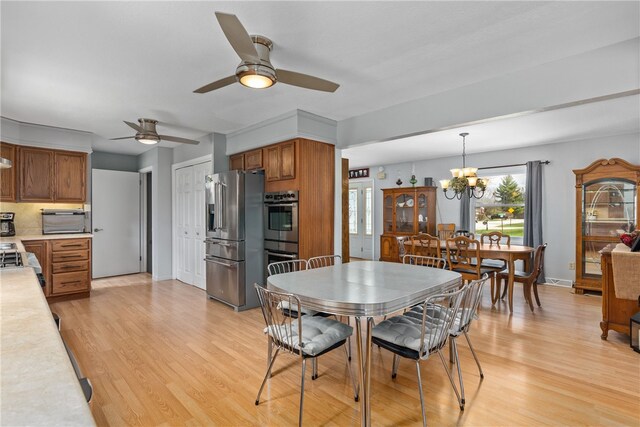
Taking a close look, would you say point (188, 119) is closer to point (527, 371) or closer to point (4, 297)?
point (4, 297)

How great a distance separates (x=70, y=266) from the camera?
4.85 m

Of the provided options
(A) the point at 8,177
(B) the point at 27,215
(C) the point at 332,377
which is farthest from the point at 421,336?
(B) the point at 27,215

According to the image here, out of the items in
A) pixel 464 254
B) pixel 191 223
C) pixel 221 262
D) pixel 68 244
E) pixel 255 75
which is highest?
pixel 255 75

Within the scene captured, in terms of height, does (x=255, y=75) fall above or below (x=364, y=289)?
above

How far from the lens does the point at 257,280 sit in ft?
14.7

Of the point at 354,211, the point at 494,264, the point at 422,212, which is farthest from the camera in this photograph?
the point at 354,211

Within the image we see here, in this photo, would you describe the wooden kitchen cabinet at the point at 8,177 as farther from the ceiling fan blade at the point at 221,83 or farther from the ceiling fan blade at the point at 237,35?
the ceiling fan blade at the point at 237,35

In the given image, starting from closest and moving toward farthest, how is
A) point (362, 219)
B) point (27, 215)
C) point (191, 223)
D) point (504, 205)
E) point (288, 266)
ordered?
point (288, 266), point (27, 215), point (191, 223), point (504, 205), point (362, 219)

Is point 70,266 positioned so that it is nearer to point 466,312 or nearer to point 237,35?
point 237,35

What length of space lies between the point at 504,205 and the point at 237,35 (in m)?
6.10

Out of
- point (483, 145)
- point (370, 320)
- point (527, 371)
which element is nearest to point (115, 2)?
point (370, 320)

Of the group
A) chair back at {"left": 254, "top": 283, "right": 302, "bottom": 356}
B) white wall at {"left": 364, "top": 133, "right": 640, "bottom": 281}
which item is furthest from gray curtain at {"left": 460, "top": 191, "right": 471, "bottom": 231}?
chair back at {"left": 254, "top": 283, "right": 302, "bottom": 356}

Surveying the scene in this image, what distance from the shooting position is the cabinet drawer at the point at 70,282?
15.4 ft

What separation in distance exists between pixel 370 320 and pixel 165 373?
178 centimetres
